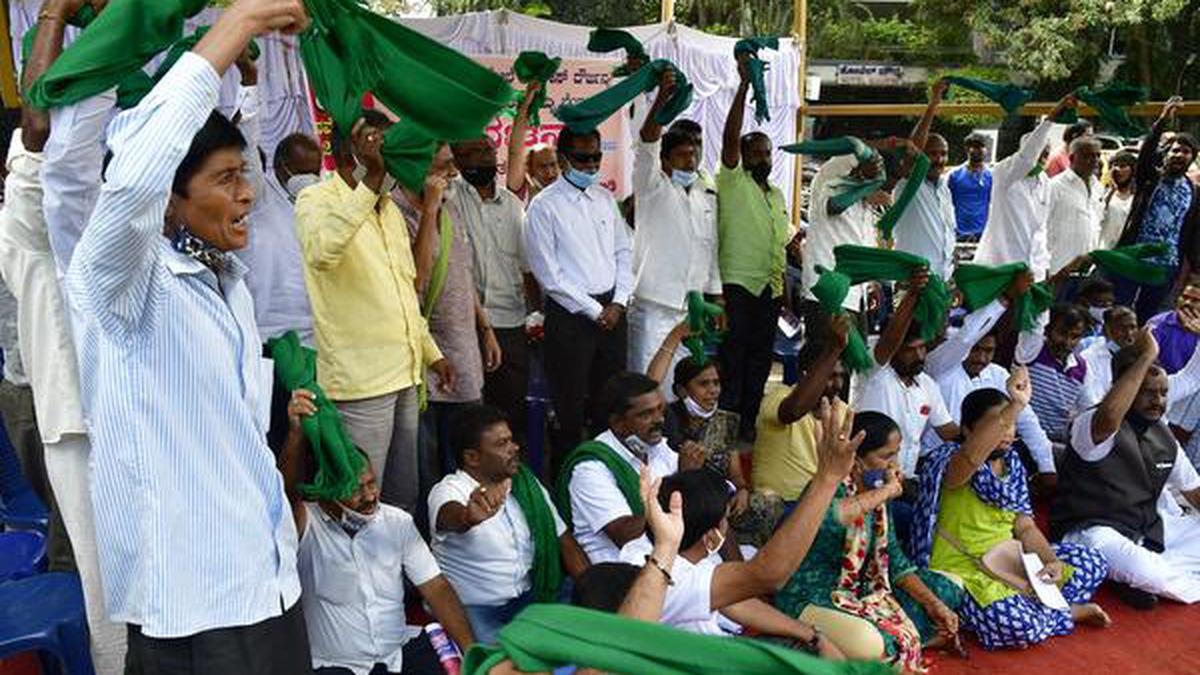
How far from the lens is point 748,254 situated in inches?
196

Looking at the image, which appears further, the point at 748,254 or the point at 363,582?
the point at 748,254

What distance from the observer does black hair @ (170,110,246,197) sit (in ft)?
5.49

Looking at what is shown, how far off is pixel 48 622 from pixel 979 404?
3080 mm

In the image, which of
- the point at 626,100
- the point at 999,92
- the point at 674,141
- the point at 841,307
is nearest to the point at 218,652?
the point at 841,307

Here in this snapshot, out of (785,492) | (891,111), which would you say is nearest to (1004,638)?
(785,492)

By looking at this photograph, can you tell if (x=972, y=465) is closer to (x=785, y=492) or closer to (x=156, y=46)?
(x=785, y=492)

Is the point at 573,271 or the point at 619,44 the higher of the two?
the point at 619,44

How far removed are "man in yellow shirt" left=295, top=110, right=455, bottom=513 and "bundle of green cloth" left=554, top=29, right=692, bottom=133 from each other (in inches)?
41.8

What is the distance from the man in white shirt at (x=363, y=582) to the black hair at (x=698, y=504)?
717 millimetres

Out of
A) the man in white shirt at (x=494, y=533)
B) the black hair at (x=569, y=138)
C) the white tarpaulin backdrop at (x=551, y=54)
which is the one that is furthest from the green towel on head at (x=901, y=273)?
the white tarpaulin backdrop at (x=551, y=54)

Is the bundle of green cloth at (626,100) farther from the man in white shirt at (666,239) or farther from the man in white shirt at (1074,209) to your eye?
the man in white shirt at (1074,209)

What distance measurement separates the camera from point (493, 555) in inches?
123

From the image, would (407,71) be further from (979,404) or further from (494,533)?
(979,404)

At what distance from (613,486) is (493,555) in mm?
425
